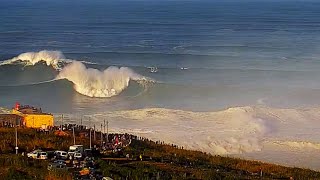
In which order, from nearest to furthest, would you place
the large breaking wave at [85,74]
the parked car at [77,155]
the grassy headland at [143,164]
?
the grassy headland at [143,164] → the parked car at [77,155] → the large breaking wave at [85,74]

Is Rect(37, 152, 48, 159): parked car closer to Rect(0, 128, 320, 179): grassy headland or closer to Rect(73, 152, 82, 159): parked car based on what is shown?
Rect(0, 128, 320, 179): grassy headland

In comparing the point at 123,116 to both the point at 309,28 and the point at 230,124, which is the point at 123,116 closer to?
the point at 230,124

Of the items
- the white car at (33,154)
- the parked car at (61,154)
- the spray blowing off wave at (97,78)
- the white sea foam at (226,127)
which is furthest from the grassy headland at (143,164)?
the spray blowing off wave at (97,78)

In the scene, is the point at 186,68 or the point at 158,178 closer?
the point at 158,178

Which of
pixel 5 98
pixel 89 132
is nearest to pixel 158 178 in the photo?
pixel 89 132

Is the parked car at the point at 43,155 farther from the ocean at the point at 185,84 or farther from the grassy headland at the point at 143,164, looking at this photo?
the ocean at the point at 185,84

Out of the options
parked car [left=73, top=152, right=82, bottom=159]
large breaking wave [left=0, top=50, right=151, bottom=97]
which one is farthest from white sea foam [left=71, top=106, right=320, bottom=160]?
parked car [left=73, top=152, right=82, bottom=159]
